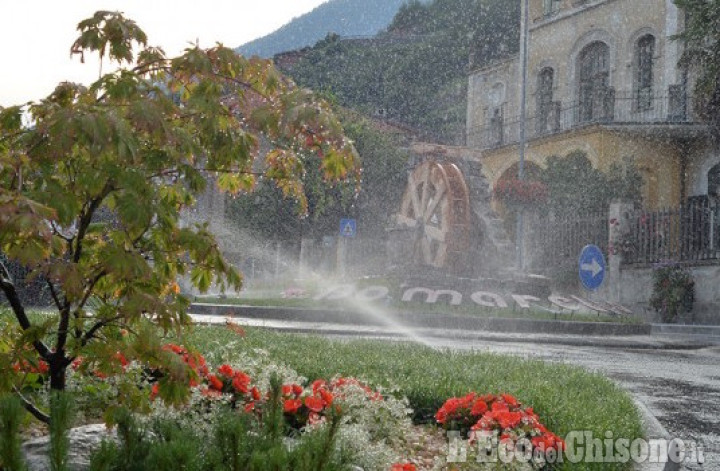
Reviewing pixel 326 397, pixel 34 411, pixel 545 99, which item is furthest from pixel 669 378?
pixel 545 99

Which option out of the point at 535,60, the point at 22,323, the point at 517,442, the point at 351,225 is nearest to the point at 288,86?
the point at 22,323

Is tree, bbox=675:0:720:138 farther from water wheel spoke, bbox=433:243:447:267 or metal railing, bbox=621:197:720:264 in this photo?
water wheel spoke, bbox=433:243:447:267

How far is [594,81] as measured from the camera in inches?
1379

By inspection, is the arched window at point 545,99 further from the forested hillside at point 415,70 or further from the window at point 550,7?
the forested hillside at point 415,70

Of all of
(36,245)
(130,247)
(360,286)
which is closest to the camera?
(36,245)

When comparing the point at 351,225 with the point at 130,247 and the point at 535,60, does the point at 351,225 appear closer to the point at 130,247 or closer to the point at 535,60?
the point at 535,60

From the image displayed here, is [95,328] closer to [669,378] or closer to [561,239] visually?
[669,378]

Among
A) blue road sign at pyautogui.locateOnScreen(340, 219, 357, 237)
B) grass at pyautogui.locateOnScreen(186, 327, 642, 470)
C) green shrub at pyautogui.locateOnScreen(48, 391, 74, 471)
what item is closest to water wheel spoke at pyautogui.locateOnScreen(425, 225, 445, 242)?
blue road sign at pyautogui.locateOnScreen(340, 219, 357, 237)

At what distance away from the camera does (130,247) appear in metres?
3.97

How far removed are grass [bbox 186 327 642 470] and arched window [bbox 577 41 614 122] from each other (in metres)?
25.7

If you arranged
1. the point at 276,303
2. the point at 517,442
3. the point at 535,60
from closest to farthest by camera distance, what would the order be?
the point at 517,442, the point at 276,303, the point at 535,60

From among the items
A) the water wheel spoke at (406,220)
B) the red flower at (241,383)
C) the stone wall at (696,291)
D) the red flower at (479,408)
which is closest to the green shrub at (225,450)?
the red flower at (479,408)

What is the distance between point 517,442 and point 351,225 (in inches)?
1082

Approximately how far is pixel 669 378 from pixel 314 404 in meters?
6.89
